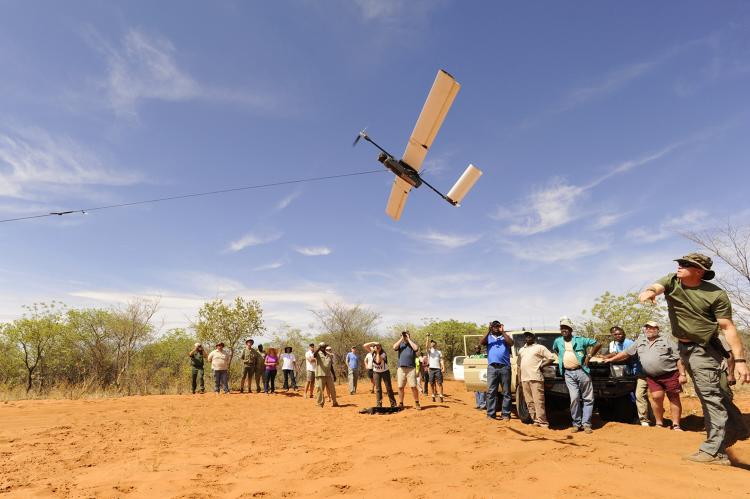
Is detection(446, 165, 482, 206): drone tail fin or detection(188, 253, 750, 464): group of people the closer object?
detection(188, 253, 750, 464): group of people

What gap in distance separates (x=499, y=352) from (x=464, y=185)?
322cm

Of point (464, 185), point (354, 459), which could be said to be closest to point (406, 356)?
point (464, 185)

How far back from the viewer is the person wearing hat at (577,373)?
6.07 meters

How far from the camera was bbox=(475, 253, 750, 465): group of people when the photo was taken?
364 cm

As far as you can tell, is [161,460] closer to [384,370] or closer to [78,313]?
[384,370]

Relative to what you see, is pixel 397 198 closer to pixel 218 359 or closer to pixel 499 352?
pixel 499 352

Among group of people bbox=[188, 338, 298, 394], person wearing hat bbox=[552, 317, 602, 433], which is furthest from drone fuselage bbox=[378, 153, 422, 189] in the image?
group of people bbox=[188, 338, 298, 394]

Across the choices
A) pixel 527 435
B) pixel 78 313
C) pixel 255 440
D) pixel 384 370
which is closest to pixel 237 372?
pixel 78 313

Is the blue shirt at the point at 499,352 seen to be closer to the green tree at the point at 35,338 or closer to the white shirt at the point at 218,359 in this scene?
the white shirt at the point at 218,359

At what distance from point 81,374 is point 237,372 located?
10.9m

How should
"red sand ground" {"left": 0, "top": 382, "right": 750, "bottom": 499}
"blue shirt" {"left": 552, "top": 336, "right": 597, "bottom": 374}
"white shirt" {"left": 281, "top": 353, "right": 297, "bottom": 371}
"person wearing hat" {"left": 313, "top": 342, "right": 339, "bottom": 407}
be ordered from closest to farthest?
1. "red sand ground" {"left": 0, "top": 382, "right": 750, "bottom": 499}
2. "blue shirt" {"left": 552, "top": 336, "right": 597, "bottom": 374}
3. "person wearing hat" {"left": 313, "top": 342, "right": 339, "bottom": 407}
4. "white shirt" {"left": 281, "top": 353, "right": 297, "bottom": 371}

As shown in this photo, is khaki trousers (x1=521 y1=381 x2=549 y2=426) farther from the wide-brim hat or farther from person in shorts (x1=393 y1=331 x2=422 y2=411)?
the wide-brim hat

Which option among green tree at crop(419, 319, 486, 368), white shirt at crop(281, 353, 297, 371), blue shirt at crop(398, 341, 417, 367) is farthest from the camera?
green tree at crop(419, 319, 486, 368)

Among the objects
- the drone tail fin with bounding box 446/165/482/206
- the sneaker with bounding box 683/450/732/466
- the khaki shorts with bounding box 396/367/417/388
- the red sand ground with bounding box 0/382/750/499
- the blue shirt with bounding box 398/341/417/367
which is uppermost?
the drone tail fin with bounding box 446/165/482/206
